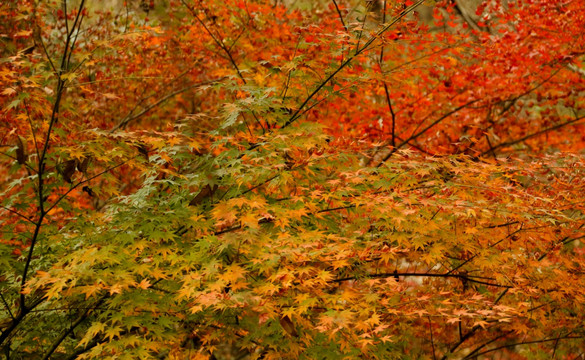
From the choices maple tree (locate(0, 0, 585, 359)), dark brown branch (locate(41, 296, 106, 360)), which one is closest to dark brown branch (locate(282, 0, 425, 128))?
maple tree (locate(0, 0, 585, 359))

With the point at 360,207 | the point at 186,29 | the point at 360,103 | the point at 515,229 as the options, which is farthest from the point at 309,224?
the point at 186,29

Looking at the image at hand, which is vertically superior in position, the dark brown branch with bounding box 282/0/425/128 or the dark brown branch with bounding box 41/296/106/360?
the dark brown branch with bounding box 282/0/425/128

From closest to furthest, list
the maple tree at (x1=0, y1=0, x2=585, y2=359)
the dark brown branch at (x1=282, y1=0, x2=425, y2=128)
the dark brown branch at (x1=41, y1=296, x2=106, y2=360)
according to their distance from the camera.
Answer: the maple tree at (x1=0, y1=0, x2=585, y2=359) < the dark brown branch at (x1=41, y1=296, x2=106, y2=360) < the dark brown branch at (x1=282, y1=0, x2=425, y2=128)

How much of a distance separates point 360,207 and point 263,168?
0.99m

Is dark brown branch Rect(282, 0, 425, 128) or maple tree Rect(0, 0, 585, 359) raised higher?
dark brown branch Rect(282, 0, 425, 128)

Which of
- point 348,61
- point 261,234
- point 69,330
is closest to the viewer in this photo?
point 261,234

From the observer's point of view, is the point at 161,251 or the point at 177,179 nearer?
the point at 161,251

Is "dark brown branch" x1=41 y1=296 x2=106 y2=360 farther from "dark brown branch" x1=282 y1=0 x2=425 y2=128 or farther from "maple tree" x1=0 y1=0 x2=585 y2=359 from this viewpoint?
"dark brown branch" x1=282 y1=0 x2=425 y2=128

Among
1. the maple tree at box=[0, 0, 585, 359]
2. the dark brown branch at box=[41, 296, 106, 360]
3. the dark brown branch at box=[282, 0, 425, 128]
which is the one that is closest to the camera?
the maple tree at box=[0, 0, 585, 359]

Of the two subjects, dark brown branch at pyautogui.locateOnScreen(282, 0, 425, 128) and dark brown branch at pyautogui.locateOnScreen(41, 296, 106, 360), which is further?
dark brown branch at pyautogui.locateOnScreen(282, 0, 425, 128)

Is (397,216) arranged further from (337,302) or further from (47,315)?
(47,315)

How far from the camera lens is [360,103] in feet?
35.7

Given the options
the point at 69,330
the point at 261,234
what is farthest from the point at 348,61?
the point at 69,330

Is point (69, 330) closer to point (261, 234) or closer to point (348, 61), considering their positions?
point (261, 234)
